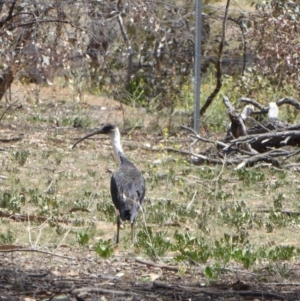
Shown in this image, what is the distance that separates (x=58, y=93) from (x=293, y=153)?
749 centimetres

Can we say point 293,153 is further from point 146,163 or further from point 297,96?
point 297,96

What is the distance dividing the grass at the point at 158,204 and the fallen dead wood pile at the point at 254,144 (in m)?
0.24

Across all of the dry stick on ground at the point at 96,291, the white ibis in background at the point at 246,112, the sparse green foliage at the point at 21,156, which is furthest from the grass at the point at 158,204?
the white ibis in background at the point at 246,112

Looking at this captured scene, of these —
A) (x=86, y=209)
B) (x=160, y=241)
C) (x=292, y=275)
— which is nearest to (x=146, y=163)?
(x=86, y=209)

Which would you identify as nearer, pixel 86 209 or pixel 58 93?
pixel 86 209

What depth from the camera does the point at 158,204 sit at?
10297 mm

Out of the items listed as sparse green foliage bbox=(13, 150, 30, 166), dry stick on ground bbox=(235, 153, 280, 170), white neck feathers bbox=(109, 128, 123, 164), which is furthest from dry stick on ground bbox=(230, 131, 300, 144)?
sparse green foliage bbox=(13, 150, 30, 166)

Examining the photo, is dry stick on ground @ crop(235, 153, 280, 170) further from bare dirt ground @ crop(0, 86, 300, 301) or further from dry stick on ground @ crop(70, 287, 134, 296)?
dry stick on ground @ crop(70, 287, 134, 296)

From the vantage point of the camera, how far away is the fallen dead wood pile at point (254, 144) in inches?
504

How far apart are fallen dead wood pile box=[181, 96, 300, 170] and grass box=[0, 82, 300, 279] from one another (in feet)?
0.80

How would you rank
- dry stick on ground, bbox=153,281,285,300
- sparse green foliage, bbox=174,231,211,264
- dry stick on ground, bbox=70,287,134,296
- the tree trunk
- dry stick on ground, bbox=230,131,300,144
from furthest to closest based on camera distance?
the tree trunk, dry stick on ground, bbox=230,131,300,144, sparse green foliage, bbox=174,231,211,264, dry stick on ground, bbox=153,281,285,300, dry stick on ground, bbox=70,287,134,296

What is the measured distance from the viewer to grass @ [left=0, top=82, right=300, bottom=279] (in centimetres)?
797

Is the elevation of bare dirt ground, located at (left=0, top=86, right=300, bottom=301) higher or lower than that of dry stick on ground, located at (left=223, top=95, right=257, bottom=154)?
lower

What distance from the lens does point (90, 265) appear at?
7312 mm
